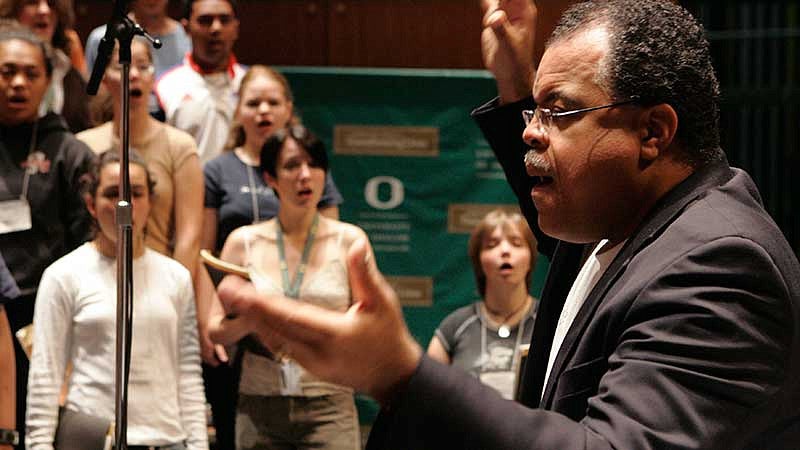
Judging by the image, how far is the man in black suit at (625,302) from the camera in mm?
1272

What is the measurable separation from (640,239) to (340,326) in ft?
1.88

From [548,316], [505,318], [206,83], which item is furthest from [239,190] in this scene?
[548,316]

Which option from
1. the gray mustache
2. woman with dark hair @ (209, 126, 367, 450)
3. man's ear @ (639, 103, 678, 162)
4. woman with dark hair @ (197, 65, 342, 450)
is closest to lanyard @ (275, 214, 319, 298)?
woman with dark hair @ (209, 126, 367, 450)

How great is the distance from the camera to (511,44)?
6.97 ft

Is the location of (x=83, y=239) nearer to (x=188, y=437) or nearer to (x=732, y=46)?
(x=188, y=437)

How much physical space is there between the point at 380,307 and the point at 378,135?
4.01 m

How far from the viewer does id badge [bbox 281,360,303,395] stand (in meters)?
3.85

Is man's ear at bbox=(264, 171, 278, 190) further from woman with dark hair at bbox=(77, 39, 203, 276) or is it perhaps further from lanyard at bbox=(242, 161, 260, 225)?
woman with dark hair at bbox=(77, 39, 203, 276)

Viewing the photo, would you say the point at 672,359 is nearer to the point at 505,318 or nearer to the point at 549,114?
the point at 549,114

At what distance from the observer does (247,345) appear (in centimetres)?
394

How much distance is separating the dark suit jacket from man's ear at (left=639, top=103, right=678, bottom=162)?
7 centimetres

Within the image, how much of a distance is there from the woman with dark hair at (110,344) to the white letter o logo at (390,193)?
5.29 ft

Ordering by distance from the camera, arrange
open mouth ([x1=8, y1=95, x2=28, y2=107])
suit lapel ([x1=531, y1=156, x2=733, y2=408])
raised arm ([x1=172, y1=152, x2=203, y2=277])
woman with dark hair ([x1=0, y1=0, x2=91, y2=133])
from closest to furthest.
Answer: suit lapel ([x1=531, y1=156, x2=733, y2=408])
open mouth ([x1=8, y1=95, x2=28, y2=107])
raised arm ([x1=172, y1=152, x2=203, y2=277])
woman with dark hair ([x1=0, y1=0, x2=91, y2=133])

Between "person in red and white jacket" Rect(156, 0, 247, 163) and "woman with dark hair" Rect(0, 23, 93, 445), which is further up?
"person in red and white jacket" Rect(156, 0, 247, 163)
